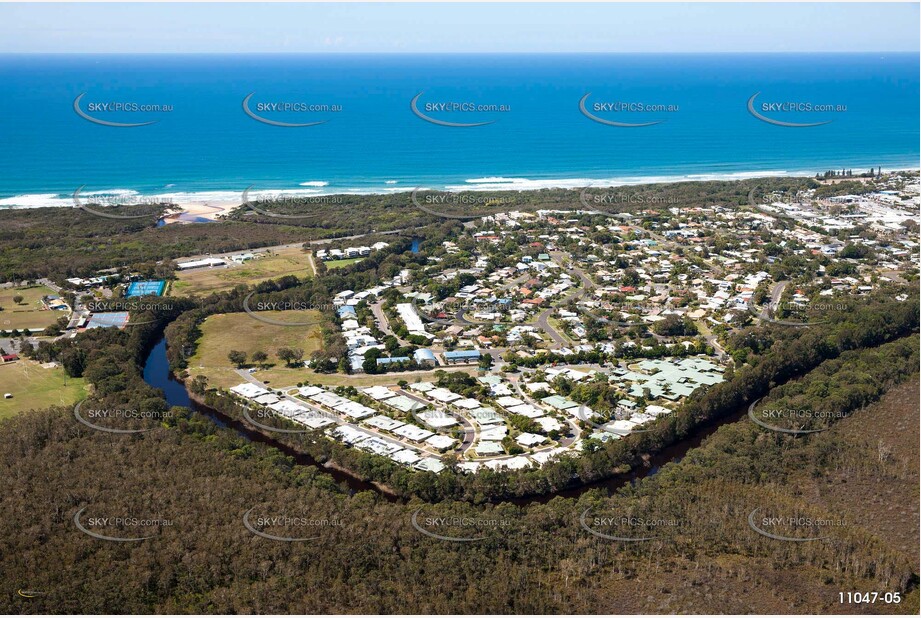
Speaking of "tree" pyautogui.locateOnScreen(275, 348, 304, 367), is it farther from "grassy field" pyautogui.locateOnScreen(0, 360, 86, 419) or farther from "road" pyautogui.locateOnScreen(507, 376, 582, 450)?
"road" pyautogui.locateOnScreen(507, 376, 582, 450)

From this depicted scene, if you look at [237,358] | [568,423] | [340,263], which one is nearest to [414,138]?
[340,263]

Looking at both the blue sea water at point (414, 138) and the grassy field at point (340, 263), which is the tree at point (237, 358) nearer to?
the grassy field at point (340, 263)

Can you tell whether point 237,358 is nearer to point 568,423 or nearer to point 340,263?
point 568,423

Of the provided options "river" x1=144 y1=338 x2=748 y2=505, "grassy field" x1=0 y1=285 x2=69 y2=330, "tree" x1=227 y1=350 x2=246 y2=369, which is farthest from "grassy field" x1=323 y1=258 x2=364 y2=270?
"river" x1=144 y1=338 x2=748 y2=505

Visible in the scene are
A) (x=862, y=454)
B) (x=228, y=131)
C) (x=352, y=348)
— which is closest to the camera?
(x=862, y=454)

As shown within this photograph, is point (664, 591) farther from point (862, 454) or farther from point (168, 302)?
point (168, 302)

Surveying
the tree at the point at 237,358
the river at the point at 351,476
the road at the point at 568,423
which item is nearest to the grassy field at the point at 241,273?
the tree at the point at 237,358

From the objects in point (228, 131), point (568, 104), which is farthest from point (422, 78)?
point (228, 131)
